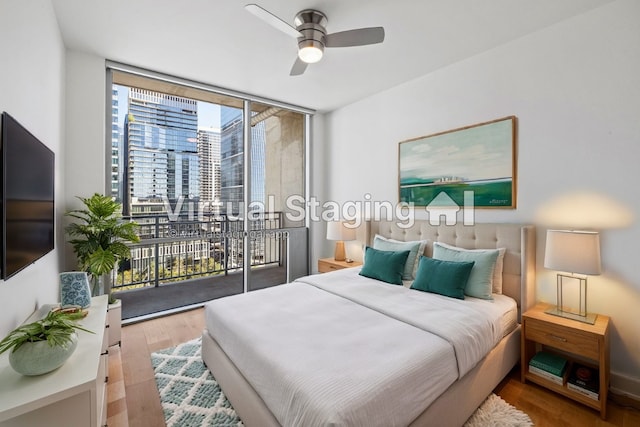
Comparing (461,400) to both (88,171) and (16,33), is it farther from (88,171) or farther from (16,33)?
(88,171)

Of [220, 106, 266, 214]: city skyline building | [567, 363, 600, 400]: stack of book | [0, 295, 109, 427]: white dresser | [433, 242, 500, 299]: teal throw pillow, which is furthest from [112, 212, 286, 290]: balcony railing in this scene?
[567, 363, 600, 400]: stack of book

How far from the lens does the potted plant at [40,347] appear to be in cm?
117

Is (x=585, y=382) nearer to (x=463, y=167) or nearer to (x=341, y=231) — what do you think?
(x=463, y=167)

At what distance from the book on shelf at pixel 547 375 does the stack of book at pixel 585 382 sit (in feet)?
0.16

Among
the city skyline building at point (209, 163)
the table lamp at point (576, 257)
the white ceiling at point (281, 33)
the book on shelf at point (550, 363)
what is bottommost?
the book on shelf at point (550, 363)

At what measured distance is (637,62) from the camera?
2.01 meters

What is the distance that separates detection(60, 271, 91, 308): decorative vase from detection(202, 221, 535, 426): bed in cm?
86

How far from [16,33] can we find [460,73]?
11.1 ft

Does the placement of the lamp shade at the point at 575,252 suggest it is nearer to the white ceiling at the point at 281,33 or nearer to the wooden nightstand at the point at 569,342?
the wooden nightstand at the point at 569,342

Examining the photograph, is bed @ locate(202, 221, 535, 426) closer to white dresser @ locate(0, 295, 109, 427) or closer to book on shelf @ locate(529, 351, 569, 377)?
book on shelf @ locate(529, 351, 569, 377)

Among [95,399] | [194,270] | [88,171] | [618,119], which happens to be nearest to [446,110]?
[618,119]

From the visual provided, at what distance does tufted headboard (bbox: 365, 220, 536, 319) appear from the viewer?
2400 millimetres

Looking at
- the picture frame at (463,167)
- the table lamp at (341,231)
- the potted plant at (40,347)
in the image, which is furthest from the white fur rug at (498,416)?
the table lamp at (341,231)

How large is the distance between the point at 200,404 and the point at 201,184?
104 inches
